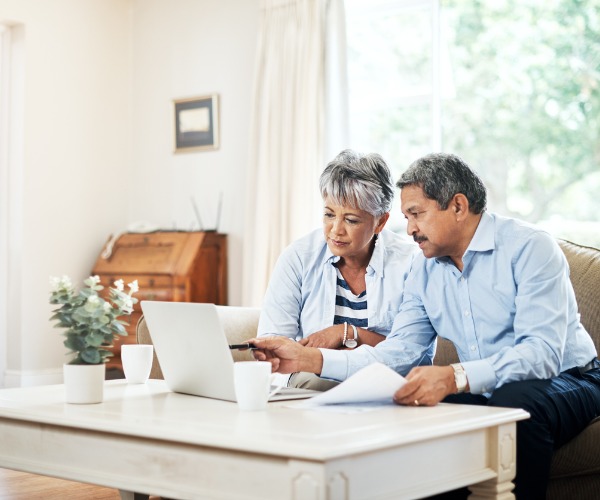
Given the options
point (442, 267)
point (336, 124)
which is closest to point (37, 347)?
point (336, 124)

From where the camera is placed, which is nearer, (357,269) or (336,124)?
(357,269)

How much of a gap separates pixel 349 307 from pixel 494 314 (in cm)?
52

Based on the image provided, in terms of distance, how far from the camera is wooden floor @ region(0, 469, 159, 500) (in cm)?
280

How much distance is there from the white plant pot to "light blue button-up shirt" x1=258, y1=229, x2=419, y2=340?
0.75m

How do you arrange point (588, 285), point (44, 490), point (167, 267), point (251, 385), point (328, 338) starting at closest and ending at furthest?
point (251, 385) → point (328, 338) → point (588, 285) → point (44, 490) → point (167, 267)

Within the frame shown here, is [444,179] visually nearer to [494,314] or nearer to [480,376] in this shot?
[494,314]

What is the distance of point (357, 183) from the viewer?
7.86ft

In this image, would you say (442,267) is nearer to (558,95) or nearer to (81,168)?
(81,168)

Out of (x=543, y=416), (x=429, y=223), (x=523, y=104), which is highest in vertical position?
(x=523, y=104)

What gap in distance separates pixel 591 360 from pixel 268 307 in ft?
3.00

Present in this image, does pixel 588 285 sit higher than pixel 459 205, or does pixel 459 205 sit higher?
pixel 459 205

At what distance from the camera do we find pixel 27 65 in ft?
16.5

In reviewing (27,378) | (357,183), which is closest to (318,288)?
(357,183)

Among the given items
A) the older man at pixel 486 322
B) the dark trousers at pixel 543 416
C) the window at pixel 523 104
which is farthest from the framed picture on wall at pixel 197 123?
the dark trousers at pixel 543 416
